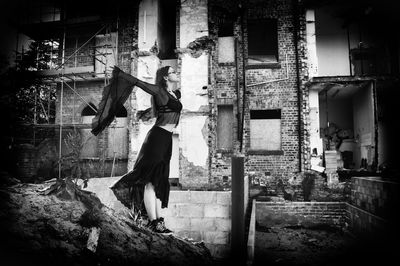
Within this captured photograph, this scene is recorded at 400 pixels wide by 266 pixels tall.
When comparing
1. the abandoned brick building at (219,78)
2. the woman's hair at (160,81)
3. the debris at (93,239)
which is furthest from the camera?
the abandoned brick building at (219,78)

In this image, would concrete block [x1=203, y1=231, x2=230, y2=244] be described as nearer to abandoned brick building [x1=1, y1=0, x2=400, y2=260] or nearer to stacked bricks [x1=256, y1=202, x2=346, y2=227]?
stacked bricks [x1=256, y1=202, x2=346, y2=227]

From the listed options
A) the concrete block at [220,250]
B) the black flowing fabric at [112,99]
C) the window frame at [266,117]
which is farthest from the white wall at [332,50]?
the concrete block at [220,250]

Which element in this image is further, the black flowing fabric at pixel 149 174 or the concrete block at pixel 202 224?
the black flowing fabric at pixel 149 174

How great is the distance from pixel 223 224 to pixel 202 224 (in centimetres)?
38

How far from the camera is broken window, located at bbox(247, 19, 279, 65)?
8.91m

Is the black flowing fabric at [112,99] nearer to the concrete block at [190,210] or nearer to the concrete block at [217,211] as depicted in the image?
the concrete block at [190,210]

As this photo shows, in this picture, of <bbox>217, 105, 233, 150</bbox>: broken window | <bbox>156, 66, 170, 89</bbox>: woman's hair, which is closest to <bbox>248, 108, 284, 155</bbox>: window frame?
<bbox>217, 105, 233, 150</bbox>: broken window

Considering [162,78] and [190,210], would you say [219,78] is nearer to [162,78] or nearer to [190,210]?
[162,78]

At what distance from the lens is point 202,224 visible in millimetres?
5125

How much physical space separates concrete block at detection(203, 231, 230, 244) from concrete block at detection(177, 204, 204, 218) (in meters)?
0.37

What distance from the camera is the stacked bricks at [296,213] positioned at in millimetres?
7418

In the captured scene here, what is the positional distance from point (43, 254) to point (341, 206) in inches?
266

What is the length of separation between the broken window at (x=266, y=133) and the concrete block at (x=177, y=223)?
3914 mm

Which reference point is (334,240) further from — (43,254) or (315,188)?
(43,254)
